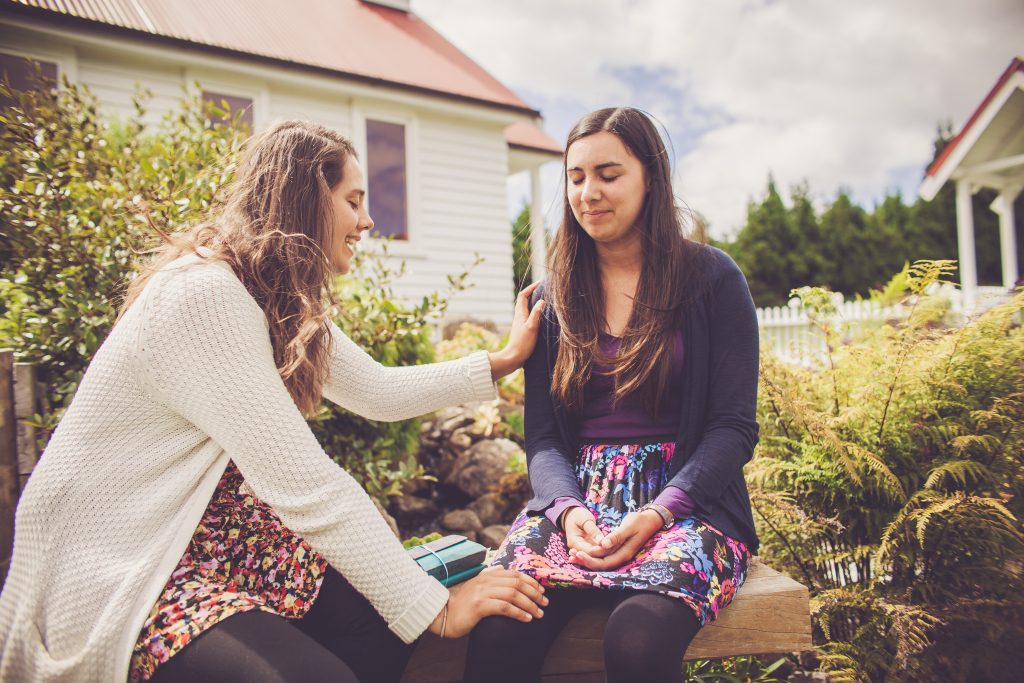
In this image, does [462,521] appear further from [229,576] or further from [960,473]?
[960,473]

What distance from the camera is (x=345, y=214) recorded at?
189cm

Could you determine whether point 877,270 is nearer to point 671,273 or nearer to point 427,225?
point 427,225

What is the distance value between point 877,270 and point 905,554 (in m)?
19.1

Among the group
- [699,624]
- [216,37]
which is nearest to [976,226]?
[216,37]

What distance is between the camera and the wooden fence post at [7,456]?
207 cm

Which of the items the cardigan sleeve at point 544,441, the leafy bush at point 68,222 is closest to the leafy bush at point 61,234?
the leafy bush at point 68,222

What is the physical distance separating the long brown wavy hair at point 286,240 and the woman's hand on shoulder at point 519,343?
66cm

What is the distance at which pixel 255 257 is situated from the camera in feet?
5.46

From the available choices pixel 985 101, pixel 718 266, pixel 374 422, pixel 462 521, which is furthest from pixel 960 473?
pixel 985 101

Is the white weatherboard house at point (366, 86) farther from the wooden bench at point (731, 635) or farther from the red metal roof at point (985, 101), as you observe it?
the wooden bench at point (731, 635)

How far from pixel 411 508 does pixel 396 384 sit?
219 centimetres

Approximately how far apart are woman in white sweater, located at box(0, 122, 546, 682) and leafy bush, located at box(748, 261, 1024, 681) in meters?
1.38

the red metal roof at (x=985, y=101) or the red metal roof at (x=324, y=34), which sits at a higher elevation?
the red metal roof at (x=324, y=34)

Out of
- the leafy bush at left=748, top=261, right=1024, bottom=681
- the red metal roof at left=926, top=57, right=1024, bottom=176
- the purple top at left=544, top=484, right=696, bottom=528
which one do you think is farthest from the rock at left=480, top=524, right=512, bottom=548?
the red metal roof at left=926, top=57, right=1024, bottom=176
